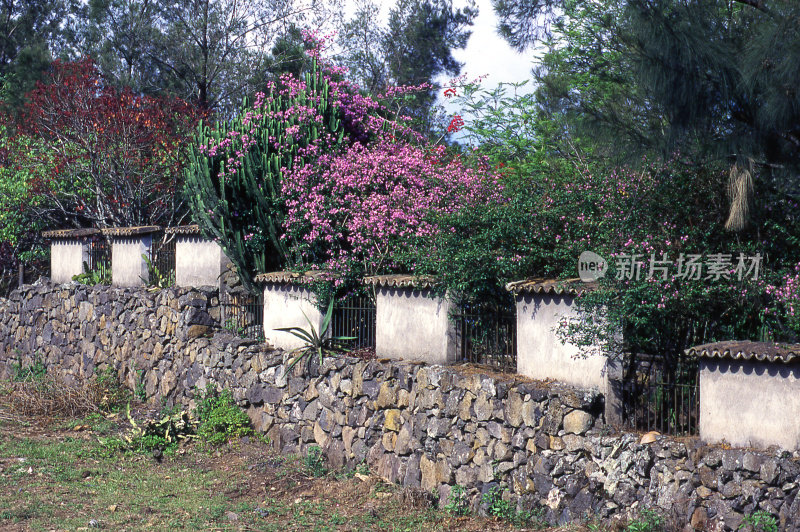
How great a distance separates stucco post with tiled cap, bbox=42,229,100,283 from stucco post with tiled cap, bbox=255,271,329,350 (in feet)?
20.2

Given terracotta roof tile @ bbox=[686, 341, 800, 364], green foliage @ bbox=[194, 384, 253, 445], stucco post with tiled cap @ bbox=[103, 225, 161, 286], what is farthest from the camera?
stucco post with tiled cap @ bbox=[103, 225, 161, 286]

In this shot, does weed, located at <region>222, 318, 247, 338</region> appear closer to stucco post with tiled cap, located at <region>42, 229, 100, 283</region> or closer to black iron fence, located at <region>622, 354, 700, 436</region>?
stucco post with tiled cap, located at <region>42, 229, 100, 283</region>

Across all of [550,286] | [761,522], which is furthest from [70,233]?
[761,522]

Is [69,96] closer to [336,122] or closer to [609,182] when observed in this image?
[336,122]

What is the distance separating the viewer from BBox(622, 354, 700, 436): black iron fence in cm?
757

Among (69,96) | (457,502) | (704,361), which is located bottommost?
(457,502)

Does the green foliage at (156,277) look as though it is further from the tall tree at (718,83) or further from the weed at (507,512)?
the tall tree at (718,83)

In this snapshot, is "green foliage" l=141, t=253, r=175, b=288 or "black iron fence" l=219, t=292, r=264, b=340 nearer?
"black iron fence" l=219, t=292, r=264, b=340

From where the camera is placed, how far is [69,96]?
1842cm

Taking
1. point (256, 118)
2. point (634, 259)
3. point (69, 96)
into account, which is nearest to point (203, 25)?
point (69, 96)

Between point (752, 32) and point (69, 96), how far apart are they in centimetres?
1595

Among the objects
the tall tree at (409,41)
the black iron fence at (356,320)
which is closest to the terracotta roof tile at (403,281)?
the black iron fence at (356,320)

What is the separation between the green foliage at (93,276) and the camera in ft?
56.3

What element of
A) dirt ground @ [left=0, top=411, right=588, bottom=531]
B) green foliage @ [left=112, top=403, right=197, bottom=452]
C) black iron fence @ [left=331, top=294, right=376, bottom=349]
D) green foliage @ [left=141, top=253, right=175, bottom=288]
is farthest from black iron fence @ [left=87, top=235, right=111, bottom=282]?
black iron fence @ [left=331, top=294, right=376, bottom=349]
